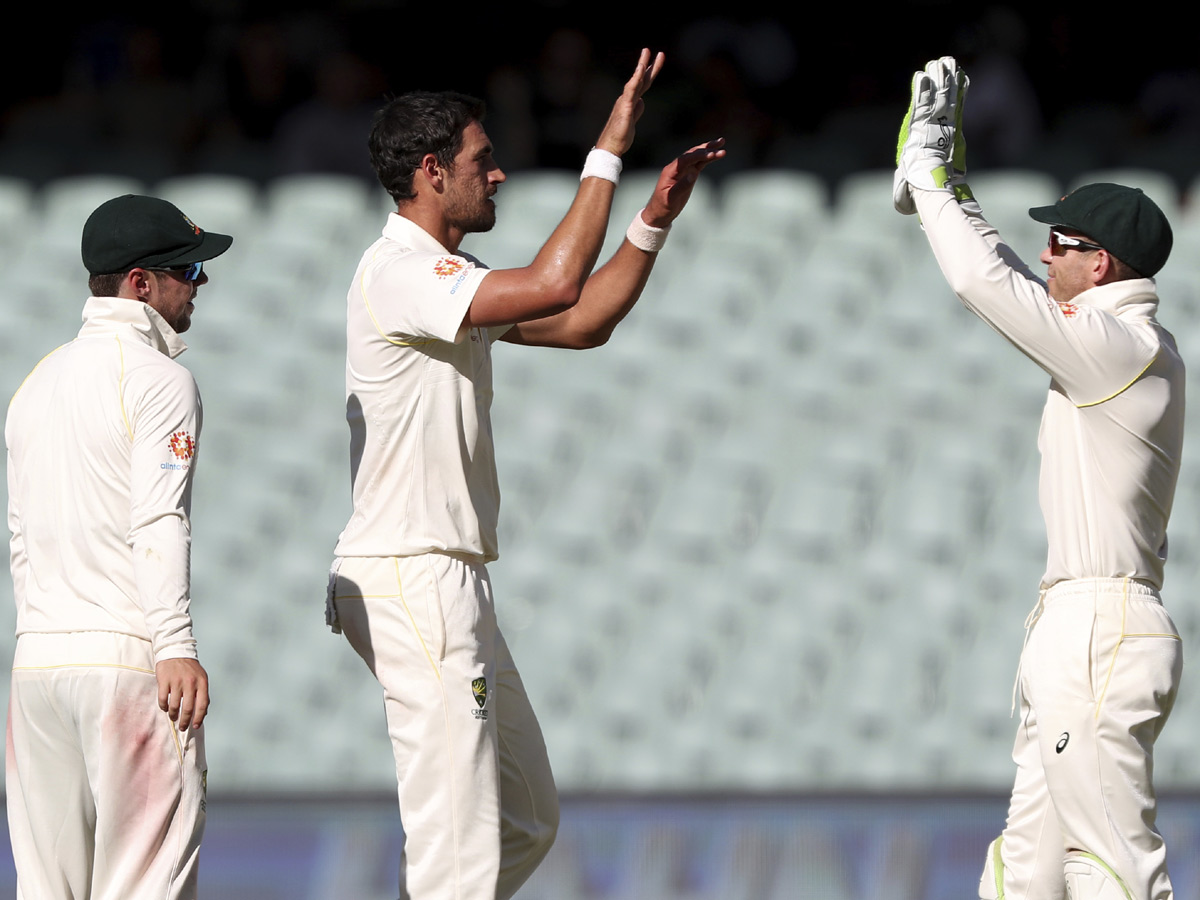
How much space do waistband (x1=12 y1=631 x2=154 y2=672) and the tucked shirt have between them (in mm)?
1366

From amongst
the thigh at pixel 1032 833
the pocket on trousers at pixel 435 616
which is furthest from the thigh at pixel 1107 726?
the pocket on trousers at pixel 435 616

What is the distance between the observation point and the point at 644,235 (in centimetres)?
288

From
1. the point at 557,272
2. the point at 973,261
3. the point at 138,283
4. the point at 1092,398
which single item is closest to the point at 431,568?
the point at 557,272

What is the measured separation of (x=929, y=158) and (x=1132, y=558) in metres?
0.73

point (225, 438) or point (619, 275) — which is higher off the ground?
point (619, 275)

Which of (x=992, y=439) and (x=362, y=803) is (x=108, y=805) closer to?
(x=362, y=803)

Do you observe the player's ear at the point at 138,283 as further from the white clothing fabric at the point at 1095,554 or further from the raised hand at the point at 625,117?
the white clothing fabric at the point at 1095,554

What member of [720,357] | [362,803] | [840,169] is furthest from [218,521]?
[840,169]

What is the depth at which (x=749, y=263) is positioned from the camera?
18.6ft

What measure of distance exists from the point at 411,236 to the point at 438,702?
77 cm

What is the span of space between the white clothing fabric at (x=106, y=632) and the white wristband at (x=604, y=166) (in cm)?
71

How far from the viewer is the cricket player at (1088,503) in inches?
101

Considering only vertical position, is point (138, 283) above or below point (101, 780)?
above

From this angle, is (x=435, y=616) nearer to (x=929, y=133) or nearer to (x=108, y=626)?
(x=108, y=626)
